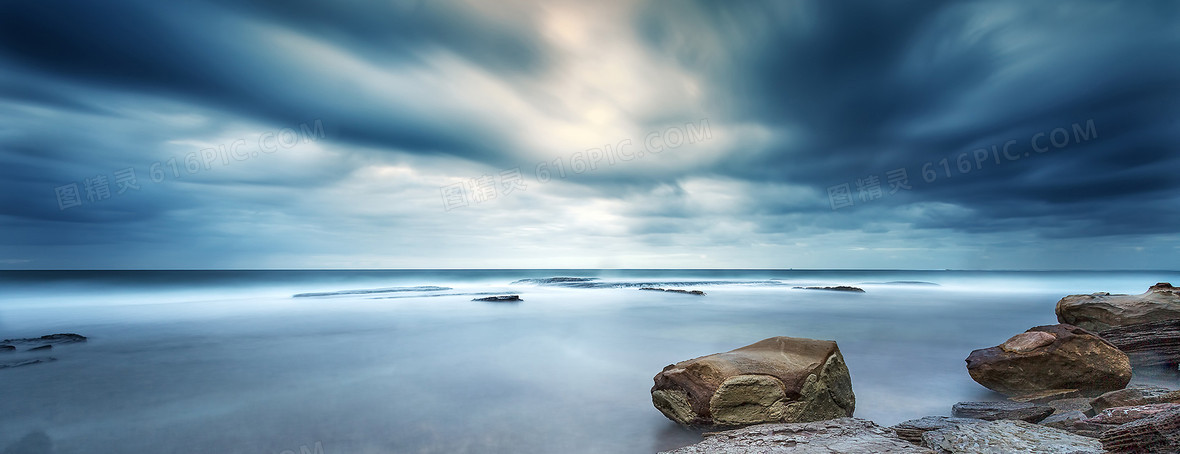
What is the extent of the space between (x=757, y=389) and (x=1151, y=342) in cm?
864

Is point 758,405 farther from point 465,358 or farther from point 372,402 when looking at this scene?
point 465,358

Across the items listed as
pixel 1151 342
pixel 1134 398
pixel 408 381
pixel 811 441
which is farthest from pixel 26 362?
pixel 1151 342

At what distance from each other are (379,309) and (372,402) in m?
17.5

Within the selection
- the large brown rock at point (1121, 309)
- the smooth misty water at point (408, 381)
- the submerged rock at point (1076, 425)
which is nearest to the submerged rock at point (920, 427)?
the submerged rock at point (1076, 425)

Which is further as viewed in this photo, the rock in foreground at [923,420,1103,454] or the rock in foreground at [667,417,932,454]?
the rock in foreground at [667,417,932,454]

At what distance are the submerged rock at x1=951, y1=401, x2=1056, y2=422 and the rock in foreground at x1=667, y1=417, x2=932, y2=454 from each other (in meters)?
2.06

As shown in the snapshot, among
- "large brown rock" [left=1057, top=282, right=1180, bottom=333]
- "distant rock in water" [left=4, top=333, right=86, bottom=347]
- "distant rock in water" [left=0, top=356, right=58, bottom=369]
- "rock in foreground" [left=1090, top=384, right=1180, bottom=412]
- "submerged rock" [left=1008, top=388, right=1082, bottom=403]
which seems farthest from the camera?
"distant rock in water" [left=4, top=333, right=86, bottom=347]

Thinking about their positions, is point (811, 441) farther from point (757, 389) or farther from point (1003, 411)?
point (1003, 411)

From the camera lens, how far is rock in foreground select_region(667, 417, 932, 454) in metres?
3.34

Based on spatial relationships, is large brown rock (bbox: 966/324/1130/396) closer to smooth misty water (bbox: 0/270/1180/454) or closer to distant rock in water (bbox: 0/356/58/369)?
smooth misty water (bbox: 0/270/1180/454)

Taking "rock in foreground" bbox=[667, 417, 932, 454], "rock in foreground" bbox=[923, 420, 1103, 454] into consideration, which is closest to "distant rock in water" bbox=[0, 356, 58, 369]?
"rock in foreground" bbox=[667, 417, 932, 454]

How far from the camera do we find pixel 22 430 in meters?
5.76

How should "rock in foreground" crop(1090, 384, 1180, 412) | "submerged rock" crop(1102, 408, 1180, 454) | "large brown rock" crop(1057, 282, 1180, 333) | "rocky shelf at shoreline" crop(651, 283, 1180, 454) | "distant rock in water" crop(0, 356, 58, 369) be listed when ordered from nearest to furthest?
"submerged rock" crop(1102, 408, 1180, 454) < "rocky shelf at shoreline" crop(651, 283, 1180, 454) < "rock in foreground" crop(1090, 384, 1180, 412) < "large brown rock" crop(1057, 282, 1180, 333) < "distant rock in water" crop(0, 356, 58, 369)

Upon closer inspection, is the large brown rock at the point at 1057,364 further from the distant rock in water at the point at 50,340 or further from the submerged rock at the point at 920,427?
the distant rock in water at the point at 50,340
